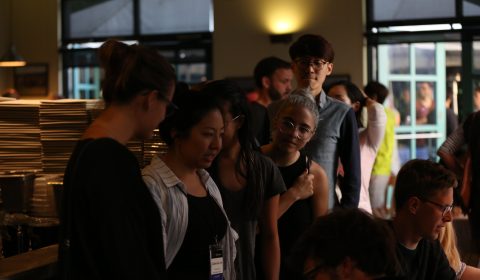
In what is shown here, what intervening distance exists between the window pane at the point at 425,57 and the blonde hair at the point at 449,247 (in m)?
7.63

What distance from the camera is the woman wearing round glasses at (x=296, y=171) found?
3.03 meters

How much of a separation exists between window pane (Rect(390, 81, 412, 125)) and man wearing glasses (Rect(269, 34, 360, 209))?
268 inches

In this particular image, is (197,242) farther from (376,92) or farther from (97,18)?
(97,18)

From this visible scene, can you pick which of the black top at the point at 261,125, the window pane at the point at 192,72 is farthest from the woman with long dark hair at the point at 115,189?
the window pane at the point at 192,72

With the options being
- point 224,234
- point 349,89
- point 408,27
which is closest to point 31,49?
point 408,27

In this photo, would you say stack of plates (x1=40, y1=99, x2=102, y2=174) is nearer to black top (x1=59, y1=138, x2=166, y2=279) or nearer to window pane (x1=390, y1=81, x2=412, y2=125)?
black top (x1=59, y1=138, x2=166, y2=279)

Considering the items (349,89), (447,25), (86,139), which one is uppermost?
(447,25)

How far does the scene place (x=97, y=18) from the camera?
11.8 meters

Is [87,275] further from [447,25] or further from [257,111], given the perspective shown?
[447,25]

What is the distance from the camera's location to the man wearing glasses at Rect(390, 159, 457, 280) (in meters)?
2.32

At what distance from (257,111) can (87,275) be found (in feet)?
10.1

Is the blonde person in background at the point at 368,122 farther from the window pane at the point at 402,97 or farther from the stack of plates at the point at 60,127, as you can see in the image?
the window pane at the point at 402,97

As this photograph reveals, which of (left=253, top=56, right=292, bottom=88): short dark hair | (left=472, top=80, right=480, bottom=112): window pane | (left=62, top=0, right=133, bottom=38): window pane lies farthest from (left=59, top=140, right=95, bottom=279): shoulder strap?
(left=62, top=0, right=133, bottom=38): window pane

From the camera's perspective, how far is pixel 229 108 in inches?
102
